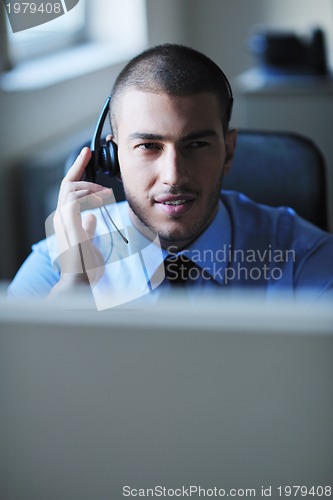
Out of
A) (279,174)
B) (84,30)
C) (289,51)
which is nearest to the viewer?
(84,30)

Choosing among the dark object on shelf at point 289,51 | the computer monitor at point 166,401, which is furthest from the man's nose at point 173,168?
the dark object on shelf at point 289,51

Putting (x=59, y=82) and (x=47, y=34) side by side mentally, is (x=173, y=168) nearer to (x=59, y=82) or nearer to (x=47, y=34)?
(x=47, y=34)

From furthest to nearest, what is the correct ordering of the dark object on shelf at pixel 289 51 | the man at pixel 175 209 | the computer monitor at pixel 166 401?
1. the dark object on shelf at pixel 289 51
2. the man at pixel 175 209
3. the computer monitor at pixel 166 401

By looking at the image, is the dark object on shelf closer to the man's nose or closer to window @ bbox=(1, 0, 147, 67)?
window @ bbox=(1, 0, 147, 67)

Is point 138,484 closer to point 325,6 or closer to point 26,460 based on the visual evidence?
point 26,460

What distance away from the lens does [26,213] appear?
0.72 meters

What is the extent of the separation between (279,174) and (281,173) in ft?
0.07

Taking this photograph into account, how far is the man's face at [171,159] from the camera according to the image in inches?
21.5

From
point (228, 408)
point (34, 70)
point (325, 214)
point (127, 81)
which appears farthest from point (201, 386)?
point (34, 70)

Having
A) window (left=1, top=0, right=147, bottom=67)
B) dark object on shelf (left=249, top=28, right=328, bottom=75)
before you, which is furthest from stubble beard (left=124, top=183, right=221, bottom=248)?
dark object on shelf (left=249, top=28, right=328, bottom=75)

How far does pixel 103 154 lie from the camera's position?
589mm

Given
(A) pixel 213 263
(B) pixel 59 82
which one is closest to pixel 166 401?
(A) pixel 213 263

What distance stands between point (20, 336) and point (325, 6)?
256 cm

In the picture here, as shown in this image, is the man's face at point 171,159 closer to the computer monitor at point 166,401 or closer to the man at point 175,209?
the man at point 175,209
